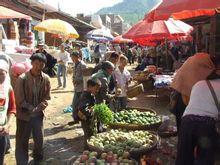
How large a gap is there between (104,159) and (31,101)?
144 cm

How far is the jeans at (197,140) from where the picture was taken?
14.2 feet

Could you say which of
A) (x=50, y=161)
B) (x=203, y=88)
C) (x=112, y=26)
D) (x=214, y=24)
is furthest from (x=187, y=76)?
Result: (x=112, y=26)

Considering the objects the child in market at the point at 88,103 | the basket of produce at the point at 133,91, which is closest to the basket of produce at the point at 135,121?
the child in market at the point at 88,103

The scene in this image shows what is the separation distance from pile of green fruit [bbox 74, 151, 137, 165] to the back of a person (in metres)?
1.31

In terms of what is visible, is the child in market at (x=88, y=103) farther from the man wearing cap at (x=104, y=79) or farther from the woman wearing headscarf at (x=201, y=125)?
the woman wearing headscarf at (x=201, y=125)

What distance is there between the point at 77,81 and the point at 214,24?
3460 mm

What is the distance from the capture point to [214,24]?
8766mm

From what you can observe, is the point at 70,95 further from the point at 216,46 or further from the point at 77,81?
the point at 216,46

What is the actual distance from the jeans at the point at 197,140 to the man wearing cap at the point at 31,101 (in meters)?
2.35

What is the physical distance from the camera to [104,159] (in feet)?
17.7

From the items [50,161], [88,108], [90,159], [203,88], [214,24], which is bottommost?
[50,161]

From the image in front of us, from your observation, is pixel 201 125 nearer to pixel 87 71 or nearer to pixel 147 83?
pixel 87 71

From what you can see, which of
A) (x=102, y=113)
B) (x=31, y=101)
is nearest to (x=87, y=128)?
A: (x=102, y=113)

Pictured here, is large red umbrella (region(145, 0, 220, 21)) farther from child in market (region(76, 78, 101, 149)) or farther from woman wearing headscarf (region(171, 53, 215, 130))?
child in market (region(76, 78, 101, 149))
